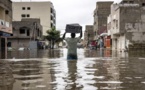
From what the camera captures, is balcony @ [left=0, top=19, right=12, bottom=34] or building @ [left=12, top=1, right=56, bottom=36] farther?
building @ [left=12, top=1, right=56, bottom=36]

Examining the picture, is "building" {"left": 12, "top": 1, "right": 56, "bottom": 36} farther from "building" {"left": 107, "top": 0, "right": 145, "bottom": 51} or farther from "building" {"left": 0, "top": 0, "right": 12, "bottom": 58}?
"building" {"left": 0, "top": 0, "right": 12, "bottom": 58}

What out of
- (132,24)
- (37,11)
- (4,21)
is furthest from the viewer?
(37,11)

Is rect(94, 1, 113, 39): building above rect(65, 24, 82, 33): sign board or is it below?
above

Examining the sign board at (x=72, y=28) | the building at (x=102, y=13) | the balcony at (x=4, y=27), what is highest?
the building at (x=102, y=13)

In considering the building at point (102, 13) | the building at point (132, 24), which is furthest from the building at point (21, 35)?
the building at point (132, 24)

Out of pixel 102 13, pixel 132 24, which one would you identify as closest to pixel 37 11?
pixel 102 13

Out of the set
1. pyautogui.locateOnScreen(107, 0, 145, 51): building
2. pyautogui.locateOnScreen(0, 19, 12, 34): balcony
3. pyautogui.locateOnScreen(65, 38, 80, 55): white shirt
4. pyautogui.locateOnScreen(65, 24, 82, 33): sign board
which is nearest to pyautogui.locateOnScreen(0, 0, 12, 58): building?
pyautogui.locateOnScreen(0, 19, 12, 34): balcony

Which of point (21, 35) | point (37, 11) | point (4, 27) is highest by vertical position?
point (37, 11)

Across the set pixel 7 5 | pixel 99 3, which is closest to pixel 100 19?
pixel 99 3

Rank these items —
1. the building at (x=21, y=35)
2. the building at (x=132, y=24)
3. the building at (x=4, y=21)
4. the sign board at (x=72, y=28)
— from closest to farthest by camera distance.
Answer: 1. the sign board at (x=72, y=28)
2. the building at (x=4, y=21)
3. the building at (x=132, y=24)
4. the building at (x=21, y=35)

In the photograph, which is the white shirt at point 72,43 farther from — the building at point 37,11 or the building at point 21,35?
the building at point 37,11

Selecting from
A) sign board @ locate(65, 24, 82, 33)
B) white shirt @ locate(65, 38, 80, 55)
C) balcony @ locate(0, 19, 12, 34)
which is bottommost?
white shirt @ locate(65, 38, 80, 55)

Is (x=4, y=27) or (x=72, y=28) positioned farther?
(x=4, y=27)

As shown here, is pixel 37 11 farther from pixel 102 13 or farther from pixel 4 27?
pixel 4 27
